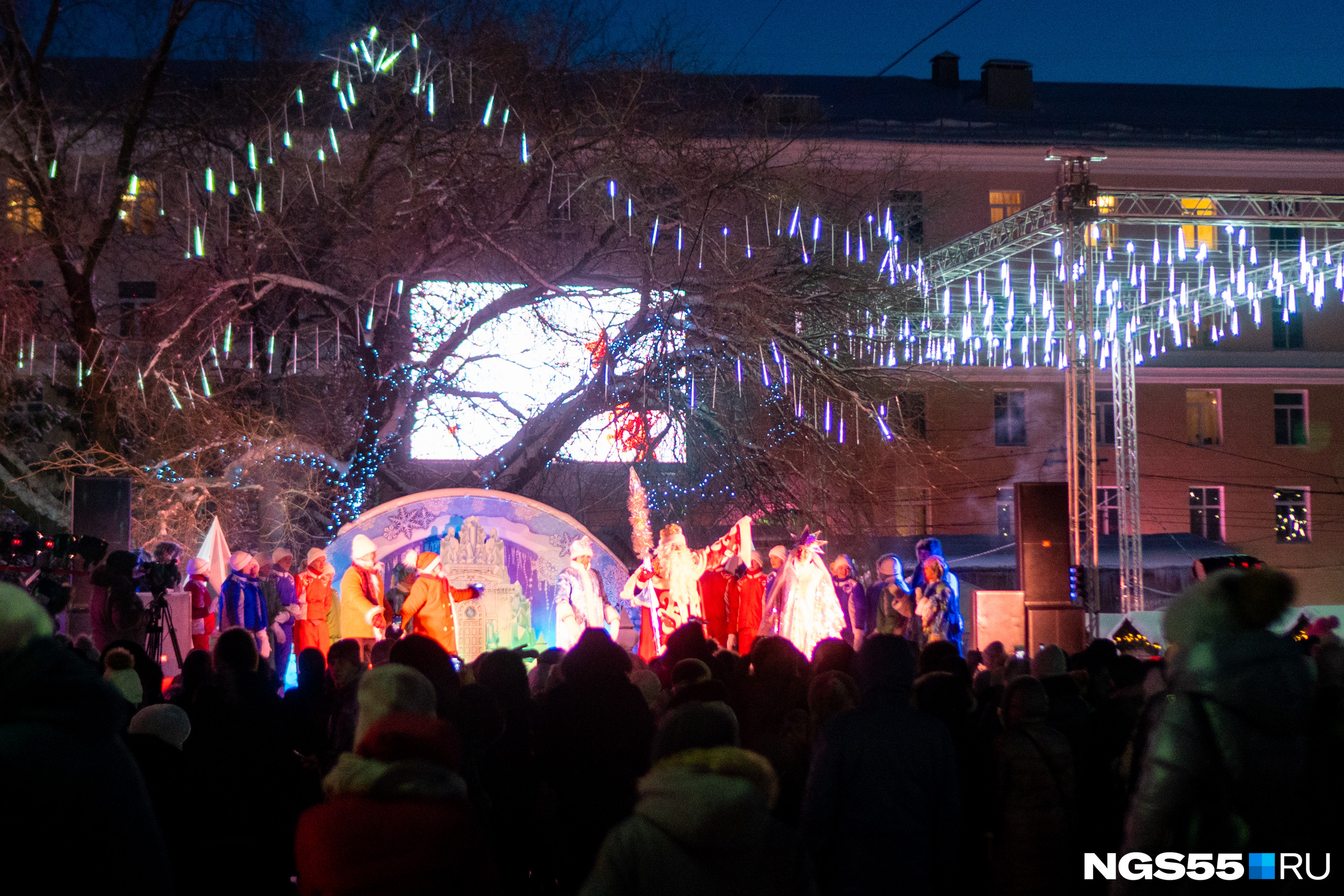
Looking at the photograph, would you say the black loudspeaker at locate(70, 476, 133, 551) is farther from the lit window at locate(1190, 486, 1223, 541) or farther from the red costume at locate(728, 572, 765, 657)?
the lit window at locate(1190, 486, 1223, 541)

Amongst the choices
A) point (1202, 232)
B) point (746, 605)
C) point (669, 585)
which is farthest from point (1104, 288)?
point (669, 585)

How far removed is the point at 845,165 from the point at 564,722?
29.3 meters

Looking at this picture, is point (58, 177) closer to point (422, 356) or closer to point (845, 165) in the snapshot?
point (422, 356)

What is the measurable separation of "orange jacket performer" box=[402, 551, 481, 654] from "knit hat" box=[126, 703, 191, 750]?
7.73 m

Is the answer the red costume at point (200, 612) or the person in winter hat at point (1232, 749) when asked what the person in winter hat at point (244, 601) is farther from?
the person in winter hat at point (1232, 749)

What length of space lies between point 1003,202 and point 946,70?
586 cm

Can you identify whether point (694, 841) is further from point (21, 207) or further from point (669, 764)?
point (21, 207)

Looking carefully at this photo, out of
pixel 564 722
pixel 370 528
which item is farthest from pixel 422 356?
pixel 564 722

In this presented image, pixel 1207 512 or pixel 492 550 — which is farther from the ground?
pixel 1207 512

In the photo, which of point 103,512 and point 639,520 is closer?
point 103,512

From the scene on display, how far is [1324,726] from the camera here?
4523 millimetres

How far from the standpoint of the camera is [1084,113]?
117ft

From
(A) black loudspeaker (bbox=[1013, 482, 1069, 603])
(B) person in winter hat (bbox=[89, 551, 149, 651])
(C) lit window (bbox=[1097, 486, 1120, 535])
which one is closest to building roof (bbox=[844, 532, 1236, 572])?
(C) lit window (bbox=[1097, 486, 1120, 535])

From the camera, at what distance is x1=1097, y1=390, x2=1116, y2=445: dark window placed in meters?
34.4
